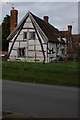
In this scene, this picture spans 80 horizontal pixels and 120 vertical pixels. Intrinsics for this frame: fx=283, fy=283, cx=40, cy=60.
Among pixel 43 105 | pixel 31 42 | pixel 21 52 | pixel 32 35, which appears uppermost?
pixel 32 35

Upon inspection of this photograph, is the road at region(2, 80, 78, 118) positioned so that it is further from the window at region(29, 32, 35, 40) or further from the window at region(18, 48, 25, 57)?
the window at region(18, 48, 25, 57)

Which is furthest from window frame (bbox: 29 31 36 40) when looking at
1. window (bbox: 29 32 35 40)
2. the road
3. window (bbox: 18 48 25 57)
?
the road

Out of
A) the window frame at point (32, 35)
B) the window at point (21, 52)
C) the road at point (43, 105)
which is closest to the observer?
the road at point (43, 105)

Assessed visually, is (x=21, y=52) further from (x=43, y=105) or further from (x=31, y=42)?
(x=43, y=105)

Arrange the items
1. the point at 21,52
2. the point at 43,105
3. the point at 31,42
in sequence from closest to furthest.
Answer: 1. the point at 43,105
2. the point at 31,42
3. the point at 21,52

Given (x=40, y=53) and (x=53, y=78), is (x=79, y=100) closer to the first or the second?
(x=53, y=78)

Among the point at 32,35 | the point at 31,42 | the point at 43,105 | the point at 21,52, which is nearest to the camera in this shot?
the point at 43,105

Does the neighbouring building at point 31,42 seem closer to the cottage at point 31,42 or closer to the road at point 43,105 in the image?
the cottage at point 31,42

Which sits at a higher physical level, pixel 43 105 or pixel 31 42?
pixel 31 42

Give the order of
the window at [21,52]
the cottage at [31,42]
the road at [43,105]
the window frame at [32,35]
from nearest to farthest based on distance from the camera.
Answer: the road at [43,105] → the cottage at [31,42] → the window frame at [32,35] → the window at [21,52]

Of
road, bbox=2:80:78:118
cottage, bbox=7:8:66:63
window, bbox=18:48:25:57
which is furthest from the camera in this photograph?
window, bbox=18:48:25:57

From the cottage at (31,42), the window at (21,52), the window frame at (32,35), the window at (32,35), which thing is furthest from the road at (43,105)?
the window at (21,52)

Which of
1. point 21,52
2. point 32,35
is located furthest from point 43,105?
point 21,52

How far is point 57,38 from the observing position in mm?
43969
